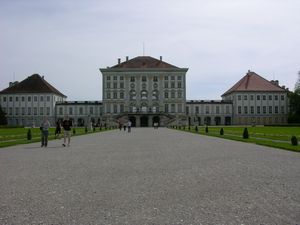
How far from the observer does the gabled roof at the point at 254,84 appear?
85.3 metres

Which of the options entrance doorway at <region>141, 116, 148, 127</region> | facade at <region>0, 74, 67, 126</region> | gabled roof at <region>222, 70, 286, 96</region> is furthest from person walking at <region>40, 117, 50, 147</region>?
gabled roof at <region>222, 70, 286, 96</region>

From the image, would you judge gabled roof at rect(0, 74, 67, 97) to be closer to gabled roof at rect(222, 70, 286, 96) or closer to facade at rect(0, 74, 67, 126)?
facade at rect(0, 74, 67, 126)

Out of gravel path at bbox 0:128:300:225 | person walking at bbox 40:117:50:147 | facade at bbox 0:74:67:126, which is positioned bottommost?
gravel path at bbox 0:128:300:225

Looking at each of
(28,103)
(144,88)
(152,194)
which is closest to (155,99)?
(144,88)

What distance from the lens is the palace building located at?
84812mm

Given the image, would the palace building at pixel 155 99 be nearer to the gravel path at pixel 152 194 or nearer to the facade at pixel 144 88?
the facade at pixel 144 88

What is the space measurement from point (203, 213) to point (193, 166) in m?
4.90

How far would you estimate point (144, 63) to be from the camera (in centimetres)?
8531

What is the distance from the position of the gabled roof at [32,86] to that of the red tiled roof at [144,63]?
1661 cm

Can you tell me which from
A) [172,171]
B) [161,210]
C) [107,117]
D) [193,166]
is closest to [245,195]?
[161,210]

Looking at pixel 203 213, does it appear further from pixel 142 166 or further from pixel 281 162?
pixel 281 162

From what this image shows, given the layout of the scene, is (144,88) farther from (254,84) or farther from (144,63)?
(254,84)

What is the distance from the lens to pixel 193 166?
9.91m

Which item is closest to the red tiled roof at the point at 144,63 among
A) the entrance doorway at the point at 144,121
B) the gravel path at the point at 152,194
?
the entrance doorway at the point at 144,121
